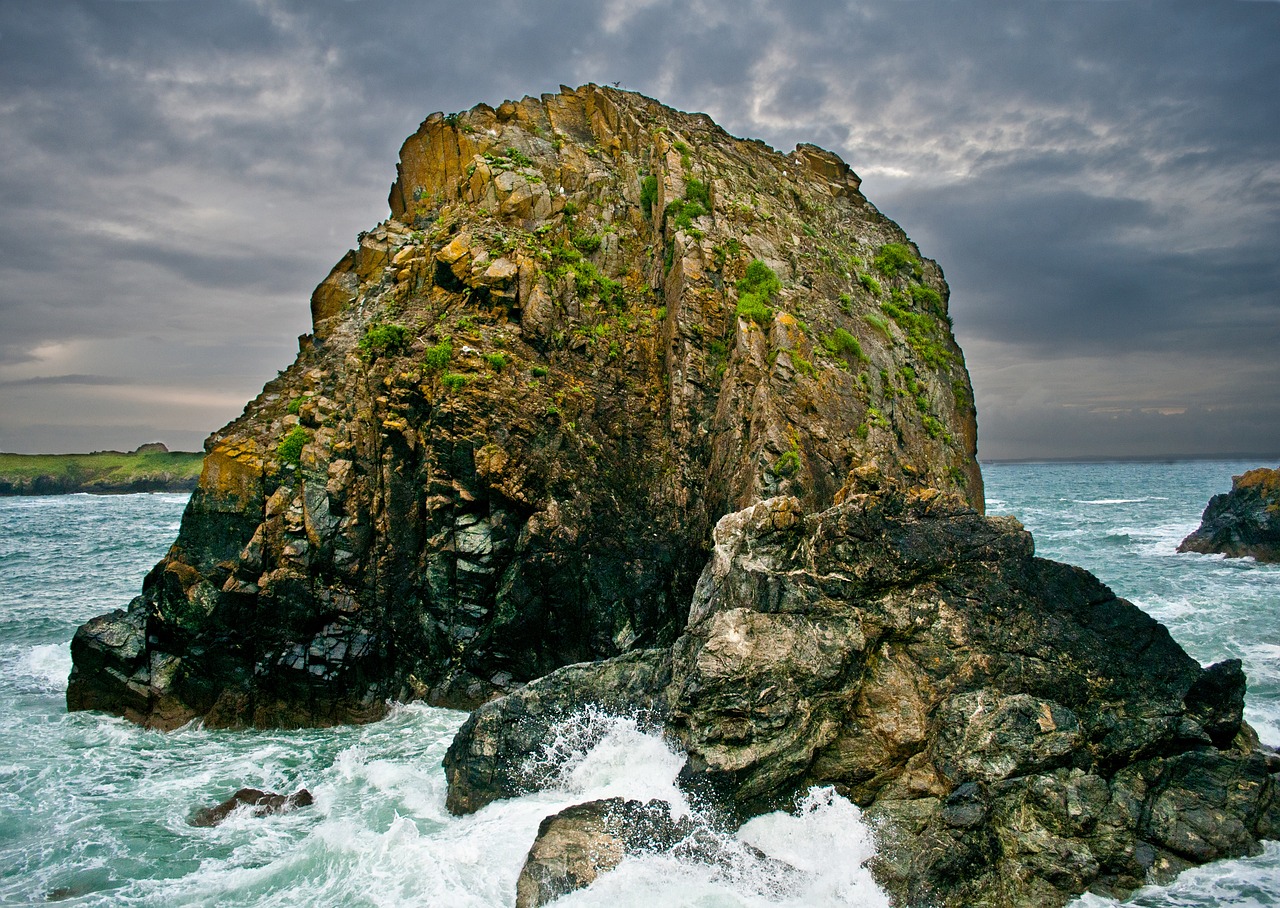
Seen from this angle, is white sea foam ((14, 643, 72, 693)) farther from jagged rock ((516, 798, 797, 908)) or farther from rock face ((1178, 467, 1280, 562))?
rock face ((1178, 467, 1280, 562))

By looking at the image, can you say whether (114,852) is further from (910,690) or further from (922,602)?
(922,602)

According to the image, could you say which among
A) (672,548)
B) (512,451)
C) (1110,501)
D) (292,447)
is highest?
(292,447)

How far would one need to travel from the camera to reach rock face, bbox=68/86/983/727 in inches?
710

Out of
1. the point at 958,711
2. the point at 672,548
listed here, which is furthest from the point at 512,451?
the point at 958,711

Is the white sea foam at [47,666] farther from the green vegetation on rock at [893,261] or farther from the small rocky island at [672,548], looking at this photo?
the green vegetation on rock at [893,261]

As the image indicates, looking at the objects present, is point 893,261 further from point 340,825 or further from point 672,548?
point 340,825

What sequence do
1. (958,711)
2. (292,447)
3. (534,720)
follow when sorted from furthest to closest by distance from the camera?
1. (292,447)
2. (534,720)
3. (958,711)

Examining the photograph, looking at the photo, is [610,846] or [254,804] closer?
[610,846]

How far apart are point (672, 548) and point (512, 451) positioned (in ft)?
16.8

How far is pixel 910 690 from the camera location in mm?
12461

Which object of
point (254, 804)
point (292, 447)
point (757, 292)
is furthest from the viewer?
point (757, 292)

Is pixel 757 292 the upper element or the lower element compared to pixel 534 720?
upper

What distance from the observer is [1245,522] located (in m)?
38.6

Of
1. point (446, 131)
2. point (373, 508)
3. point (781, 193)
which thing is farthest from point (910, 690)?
point (446, 131)
